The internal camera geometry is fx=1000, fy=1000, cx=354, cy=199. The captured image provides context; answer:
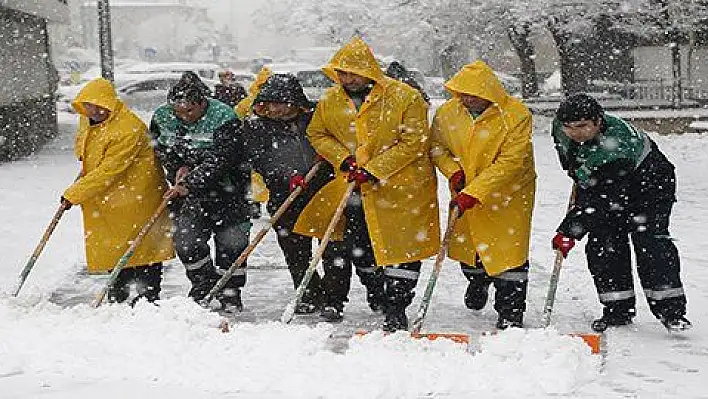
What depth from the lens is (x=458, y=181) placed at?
5.71m

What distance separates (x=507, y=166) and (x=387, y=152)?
69 centimetres

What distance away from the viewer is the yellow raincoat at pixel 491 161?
18.1ft

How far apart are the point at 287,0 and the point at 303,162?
2847cm

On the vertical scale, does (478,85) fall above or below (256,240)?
above

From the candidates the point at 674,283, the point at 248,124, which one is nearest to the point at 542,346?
the point at 674,283

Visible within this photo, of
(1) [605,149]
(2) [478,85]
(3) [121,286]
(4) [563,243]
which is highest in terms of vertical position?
(2) [478,85]

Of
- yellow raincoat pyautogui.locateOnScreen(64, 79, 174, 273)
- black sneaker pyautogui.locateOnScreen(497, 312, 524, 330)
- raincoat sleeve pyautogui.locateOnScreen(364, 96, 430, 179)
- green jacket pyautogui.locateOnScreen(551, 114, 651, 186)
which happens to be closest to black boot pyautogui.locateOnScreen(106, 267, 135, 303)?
yellow raincoat pyautogui.locateOnScreen(64, 79, 174, 273)

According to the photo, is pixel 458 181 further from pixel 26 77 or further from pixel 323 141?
pixel 26 77

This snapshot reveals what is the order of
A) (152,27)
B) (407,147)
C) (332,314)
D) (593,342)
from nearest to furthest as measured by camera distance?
(593,342), (407,147), (332,314), (152,27)

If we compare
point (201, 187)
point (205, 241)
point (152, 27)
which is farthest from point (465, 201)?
point (152, 27)

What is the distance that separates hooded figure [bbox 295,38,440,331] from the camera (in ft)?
18.8

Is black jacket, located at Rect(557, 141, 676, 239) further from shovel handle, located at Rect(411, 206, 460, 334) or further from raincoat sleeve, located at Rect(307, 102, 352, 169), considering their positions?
raincoat sleeve, located at Rect(307, 102, 352, 169)

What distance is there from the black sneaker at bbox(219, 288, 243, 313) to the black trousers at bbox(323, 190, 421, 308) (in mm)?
605

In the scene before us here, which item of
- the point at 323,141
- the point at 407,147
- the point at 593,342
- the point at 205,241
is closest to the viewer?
the point at 593,342
